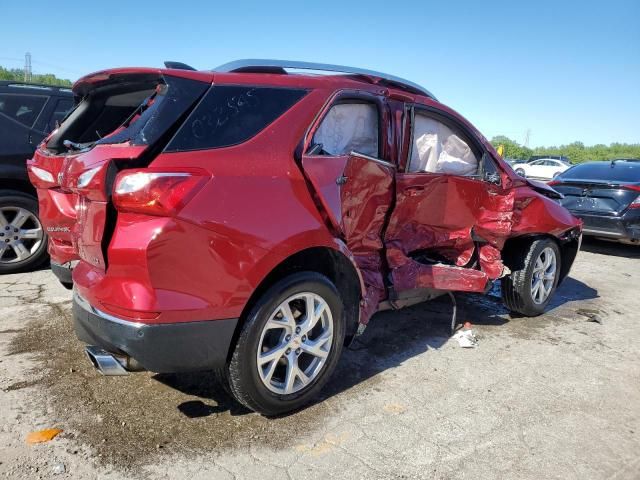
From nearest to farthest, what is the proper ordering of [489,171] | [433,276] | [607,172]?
[433,276] < [489,171] < [607,172]

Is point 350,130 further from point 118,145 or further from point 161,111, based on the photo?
point 118,145

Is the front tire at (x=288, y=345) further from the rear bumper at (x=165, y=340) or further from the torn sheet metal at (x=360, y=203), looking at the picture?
the torn sheet metal at (x=360, y=203)

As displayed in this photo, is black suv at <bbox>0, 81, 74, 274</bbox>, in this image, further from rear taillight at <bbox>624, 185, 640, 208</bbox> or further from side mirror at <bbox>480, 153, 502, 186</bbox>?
rear taillight at <bbox>624, 185, 640, 208</bbox>

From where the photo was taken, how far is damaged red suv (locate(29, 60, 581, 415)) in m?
2.35

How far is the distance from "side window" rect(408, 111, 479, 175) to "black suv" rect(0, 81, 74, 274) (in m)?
4.02

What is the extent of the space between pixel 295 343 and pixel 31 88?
16.2 ft

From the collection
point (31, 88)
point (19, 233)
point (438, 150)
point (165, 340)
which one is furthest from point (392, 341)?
point (31, 88)

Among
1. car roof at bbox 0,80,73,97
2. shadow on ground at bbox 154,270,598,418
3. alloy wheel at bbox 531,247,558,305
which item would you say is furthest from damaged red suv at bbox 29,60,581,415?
car roof at bbox 0,80,73,97

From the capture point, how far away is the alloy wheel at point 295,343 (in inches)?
109

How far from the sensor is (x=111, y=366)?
2465 millimetres

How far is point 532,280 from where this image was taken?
15.7 ft

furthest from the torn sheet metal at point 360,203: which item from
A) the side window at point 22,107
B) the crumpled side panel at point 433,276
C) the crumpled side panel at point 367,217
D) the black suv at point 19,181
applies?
the side window at point 22,107

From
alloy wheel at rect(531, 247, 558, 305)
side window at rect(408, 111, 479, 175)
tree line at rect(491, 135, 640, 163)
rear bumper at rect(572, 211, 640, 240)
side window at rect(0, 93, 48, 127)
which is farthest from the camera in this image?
tree line at rect(491, 135, 640, 163)

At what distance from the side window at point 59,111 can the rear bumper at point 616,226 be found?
782 centimetres
